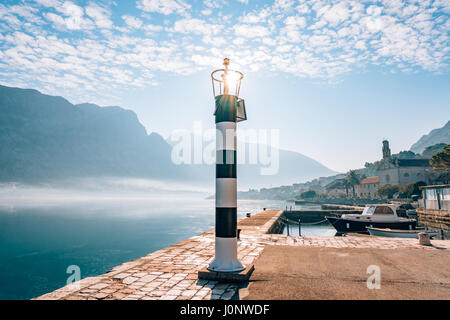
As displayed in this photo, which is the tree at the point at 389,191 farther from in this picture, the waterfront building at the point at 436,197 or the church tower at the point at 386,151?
the waterfront building at the point at 436,197

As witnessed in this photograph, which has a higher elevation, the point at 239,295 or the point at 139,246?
the point at 239,295

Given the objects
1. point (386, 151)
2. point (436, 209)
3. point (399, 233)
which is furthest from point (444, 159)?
point (399, 233)

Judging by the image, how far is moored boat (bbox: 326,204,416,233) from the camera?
1850 cm

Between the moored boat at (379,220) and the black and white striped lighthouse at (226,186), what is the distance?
1724 centimetres

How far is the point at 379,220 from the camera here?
62.1 ft

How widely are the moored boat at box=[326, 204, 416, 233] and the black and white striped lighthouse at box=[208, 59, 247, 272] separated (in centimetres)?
1724

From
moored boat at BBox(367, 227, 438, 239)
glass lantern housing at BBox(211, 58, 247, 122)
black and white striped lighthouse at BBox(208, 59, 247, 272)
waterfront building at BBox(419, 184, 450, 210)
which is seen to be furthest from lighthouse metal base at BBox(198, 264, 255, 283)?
waterfront building at BBox(419, 184, 450, 210)

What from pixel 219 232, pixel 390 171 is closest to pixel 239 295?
pixel 219 232

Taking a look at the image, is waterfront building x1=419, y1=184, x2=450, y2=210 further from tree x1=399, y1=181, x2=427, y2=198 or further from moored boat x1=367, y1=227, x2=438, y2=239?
tree x1=399, y1=181, x2=427, y2=198

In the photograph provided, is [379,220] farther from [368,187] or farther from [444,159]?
→ [368,187]

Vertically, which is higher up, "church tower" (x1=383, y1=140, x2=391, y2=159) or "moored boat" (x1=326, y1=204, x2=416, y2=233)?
"church tower" (x1=383, y1=140, x2=391, y2=159)
